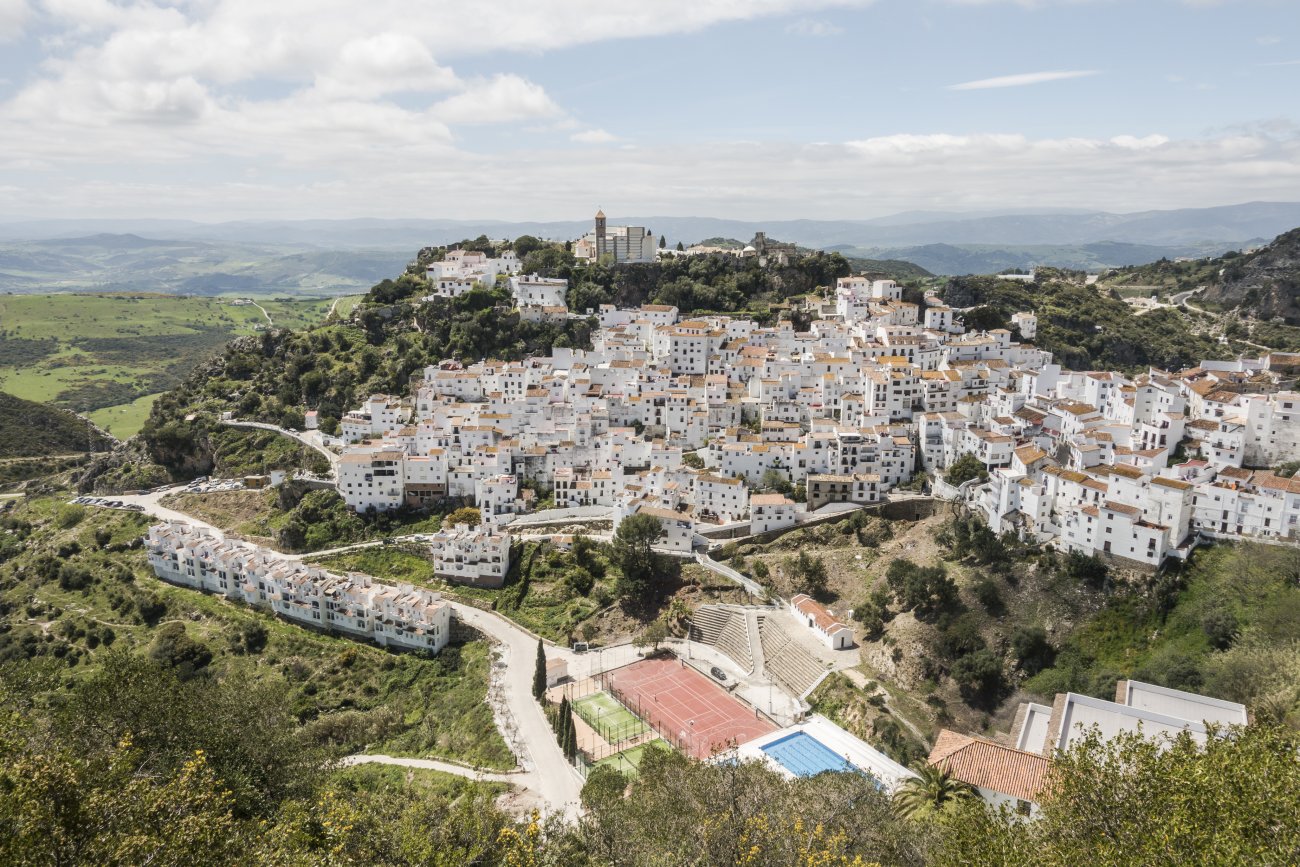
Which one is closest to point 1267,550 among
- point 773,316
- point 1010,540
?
point 1010,540

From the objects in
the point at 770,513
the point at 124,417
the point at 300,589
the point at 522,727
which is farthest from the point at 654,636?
the point at 124,417

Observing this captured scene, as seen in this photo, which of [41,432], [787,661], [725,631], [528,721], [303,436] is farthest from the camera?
[41,432]

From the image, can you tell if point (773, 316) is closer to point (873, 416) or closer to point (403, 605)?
point (873, 416)

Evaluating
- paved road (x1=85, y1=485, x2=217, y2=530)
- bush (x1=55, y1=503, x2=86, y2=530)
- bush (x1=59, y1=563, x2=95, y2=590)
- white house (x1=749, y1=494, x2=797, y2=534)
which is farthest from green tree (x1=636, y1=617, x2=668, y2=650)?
bush (x1=55, y1=503, x2=86, y2=530)

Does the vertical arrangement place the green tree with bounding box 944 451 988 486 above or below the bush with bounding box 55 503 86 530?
above

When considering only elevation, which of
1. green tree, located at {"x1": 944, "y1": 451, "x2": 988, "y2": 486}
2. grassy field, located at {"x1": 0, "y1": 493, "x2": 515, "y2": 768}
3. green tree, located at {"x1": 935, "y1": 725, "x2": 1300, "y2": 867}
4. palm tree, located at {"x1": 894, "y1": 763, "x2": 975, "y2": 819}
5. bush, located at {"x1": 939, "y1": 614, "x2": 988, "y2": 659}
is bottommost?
grassy field, located at {"x1": 0, "y1": 493, "x2": 515, "y2": 768}

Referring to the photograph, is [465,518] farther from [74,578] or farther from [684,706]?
[74,578]

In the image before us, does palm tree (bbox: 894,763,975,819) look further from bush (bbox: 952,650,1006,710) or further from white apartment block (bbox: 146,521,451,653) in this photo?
white apartment block (bbox: 146,521,451,653)
